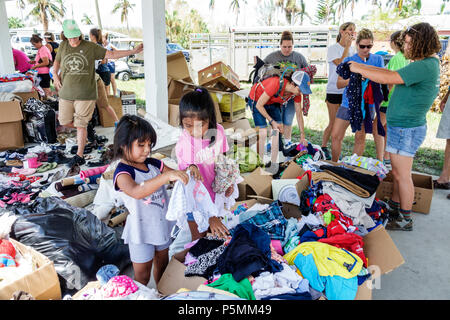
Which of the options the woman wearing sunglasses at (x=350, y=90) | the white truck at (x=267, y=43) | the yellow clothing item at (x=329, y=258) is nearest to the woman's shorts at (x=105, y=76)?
the woman wearing sunglasses at (x=350, y=90)

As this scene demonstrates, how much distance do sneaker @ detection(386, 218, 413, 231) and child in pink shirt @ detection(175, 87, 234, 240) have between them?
1842mm

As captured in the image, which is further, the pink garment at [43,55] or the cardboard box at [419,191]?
the pink garment at [43,55]

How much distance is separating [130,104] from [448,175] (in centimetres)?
504

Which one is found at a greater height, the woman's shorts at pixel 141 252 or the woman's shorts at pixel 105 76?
the woman's shorts at pixel 105 76

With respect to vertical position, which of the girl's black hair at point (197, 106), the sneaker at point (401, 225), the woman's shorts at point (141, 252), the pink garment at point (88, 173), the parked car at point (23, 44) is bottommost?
the sneaker at point (401, 225)

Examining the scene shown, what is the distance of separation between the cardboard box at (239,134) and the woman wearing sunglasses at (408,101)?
6.85 ft

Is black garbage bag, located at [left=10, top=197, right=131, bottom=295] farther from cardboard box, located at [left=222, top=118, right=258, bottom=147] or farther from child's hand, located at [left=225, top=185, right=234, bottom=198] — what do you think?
cardboard box, located at [left=222, top=118, right=258, bottom=147]

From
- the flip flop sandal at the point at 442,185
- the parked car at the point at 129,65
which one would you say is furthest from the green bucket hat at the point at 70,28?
the parked car at the point at 129,65


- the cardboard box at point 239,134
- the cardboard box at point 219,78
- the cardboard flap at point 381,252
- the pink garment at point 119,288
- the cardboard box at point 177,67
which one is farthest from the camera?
the cardboard box at point 177,67

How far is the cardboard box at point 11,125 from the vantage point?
506 cm

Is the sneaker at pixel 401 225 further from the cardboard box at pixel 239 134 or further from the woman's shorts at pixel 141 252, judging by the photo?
the woman's shorts at pixel 141 252

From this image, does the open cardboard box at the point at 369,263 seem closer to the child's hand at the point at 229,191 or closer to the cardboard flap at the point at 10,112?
the child's hand at the point at 229,191

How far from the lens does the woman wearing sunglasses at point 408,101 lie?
274 cm

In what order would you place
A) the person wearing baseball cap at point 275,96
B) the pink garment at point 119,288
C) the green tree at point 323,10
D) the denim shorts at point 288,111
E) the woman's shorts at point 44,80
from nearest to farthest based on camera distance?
1. the pink garment at point 119,288
2. the person wearing baseball cap at point 275,96
3. the denim shorts at point 288,111
4. the woman's shorts at point 44,80
5. the green tree at point 323,10
